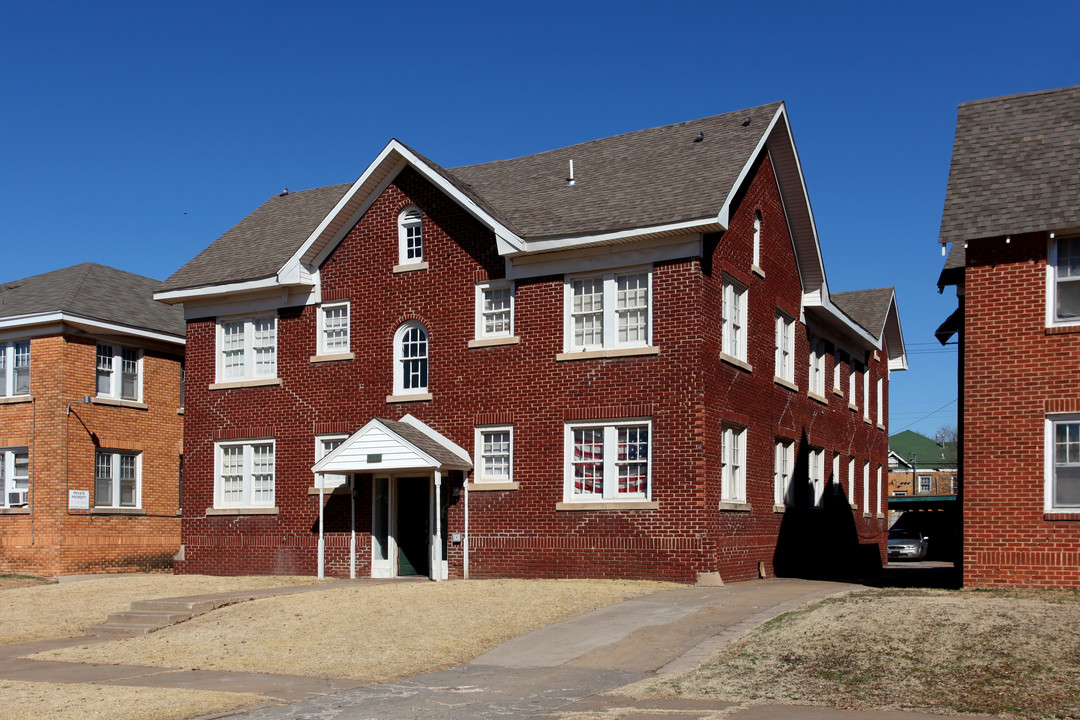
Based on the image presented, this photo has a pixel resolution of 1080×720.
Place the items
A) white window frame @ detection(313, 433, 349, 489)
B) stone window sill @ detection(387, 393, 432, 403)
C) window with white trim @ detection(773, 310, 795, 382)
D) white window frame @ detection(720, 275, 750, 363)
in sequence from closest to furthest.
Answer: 1. white window frame @ detection(720, 275, 750, 363)
2. stone window sill @ detection(387, 393, 432, 403)
3. white window frame @ detection(313, 433, 349, 489)
4. window with white trim @ detection(773, 310, 795, 382)

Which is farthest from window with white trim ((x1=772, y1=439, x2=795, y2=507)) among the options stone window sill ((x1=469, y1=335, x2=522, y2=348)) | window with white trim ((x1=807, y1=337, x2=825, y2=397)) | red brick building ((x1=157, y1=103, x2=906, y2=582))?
stone window sill ((x1=469, y1=335, x2=522, y2=348))

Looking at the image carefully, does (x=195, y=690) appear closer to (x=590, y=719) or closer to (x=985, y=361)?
(x=590, y=719)

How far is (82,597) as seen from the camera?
21.9 m

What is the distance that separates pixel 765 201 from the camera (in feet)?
84.4

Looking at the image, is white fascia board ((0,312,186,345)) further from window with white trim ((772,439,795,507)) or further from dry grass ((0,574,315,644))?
window with white trim ((772,439,795,507))

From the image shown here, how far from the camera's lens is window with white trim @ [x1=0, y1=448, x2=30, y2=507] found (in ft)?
97.3

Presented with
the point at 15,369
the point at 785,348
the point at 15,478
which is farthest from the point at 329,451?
the point at 785,348

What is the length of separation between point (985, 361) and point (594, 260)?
7.75 m

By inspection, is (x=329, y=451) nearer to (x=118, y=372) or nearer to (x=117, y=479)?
(x=117, y=479)

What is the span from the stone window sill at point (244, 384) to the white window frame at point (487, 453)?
5.46m

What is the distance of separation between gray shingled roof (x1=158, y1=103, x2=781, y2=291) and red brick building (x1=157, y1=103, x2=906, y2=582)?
90mm

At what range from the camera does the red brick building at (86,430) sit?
95.8 feet

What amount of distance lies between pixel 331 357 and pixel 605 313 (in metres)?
6.79

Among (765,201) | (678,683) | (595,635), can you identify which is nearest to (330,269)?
(765,201)
